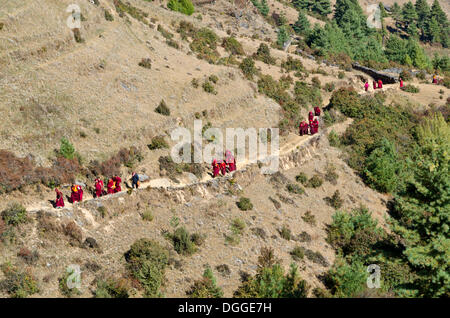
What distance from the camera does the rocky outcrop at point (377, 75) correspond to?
6412cm

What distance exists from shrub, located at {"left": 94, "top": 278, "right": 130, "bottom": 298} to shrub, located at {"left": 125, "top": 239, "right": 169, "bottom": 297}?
96 centimetres

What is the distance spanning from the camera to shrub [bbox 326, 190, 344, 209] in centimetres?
3588

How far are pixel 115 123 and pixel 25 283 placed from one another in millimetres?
14605

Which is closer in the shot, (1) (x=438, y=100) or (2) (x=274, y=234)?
(2) (x=274, y=234)

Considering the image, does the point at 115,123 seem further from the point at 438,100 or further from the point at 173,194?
the point at 438,100

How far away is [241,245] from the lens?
89.2 ft

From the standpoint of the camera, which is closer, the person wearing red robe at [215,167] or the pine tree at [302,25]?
the person wearing red robe at [215,167]

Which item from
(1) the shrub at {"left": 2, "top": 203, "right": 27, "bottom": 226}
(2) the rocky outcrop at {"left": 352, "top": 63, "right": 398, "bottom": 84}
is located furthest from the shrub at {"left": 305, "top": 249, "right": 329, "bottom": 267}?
(2) the rocky outcrop at {"left": 352, "top": 63, "right": 398, "bottom": 84}

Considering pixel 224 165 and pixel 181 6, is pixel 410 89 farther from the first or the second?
pixel 224 165

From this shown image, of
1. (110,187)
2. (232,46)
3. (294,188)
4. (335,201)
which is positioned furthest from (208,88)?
(232,46)

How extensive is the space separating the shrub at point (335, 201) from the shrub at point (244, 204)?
8.36m

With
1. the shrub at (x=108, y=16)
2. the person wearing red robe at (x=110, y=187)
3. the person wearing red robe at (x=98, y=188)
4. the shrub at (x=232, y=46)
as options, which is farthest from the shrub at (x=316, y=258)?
the shrub at (x=232, y=46)

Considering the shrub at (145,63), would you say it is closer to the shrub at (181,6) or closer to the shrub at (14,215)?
the shrub at (14,215)

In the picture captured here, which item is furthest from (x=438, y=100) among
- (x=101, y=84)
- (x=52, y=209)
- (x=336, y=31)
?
(x=52, y=209)
